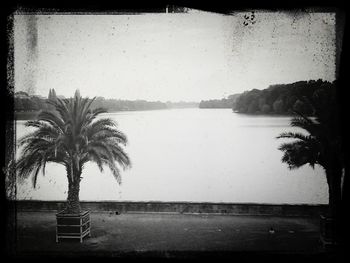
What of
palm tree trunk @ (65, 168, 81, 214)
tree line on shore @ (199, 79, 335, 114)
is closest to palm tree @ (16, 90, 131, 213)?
palm tree trunk @ (65, 168, 81, 214)

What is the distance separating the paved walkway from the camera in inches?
395

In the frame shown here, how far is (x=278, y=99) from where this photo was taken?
43.3 ft

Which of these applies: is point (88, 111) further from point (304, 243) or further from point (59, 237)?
point (304, 243)

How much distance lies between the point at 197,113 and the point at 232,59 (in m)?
2.41

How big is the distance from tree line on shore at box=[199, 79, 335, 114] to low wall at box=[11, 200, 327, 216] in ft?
11.8

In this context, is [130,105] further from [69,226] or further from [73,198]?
[69,226]

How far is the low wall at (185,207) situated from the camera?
521 inches

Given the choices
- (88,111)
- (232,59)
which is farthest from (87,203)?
(232,59)

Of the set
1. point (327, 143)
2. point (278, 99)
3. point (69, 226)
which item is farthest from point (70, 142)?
point (327, 143)

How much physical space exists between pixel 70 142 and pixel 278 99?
7.60 metres

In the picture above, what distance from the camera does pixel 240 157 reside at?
1350cm

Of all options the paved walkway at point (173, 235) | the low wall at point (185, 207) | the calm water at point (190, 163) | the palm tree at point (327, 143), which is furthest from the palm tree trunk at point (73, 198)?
the palm tree at point (327, 143)

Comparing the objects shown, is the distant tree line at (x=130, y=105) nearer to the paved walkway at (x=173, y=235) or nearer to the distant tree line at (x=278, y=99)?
the distant tree line at (x=278, y=99)

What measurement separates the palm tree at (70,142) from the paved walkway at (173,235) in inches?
54.8
